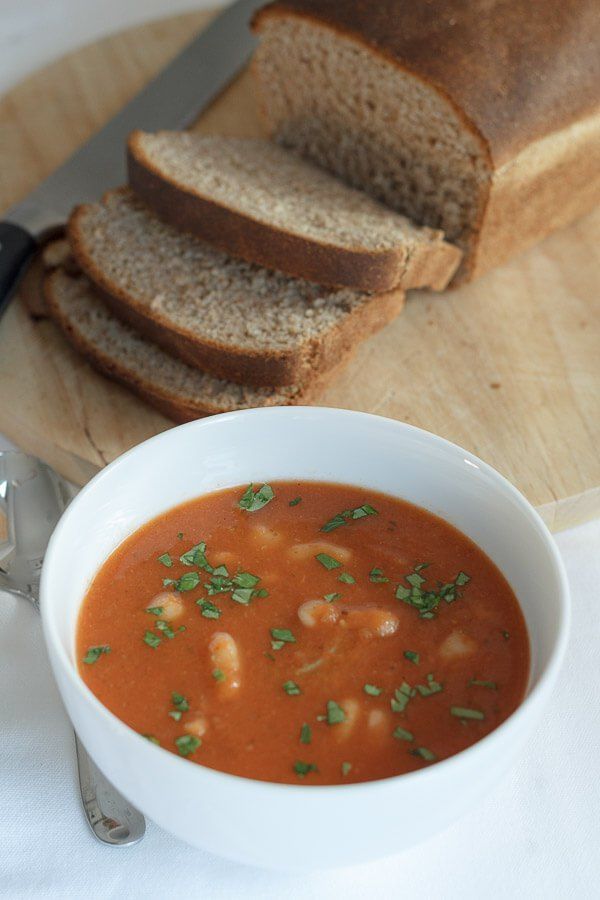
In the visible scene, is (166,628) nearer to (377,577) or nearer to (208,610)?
(208,610)

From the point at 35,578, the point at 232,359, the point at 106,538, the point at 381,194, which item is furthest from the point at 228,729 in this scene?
the point at 381,194

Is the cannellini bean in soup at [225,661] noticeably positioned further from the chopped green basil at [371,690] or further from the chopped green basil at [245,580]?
the chopped green basil at [371,690]

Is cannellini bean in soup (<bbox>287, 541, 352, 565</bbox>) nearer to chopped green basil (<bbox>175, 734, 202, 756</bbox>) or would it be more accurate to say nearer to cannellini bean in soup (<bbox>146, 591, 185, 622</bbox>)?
cannellini bean in soup (<bbox>146, 591, 185, 622</bbox>)

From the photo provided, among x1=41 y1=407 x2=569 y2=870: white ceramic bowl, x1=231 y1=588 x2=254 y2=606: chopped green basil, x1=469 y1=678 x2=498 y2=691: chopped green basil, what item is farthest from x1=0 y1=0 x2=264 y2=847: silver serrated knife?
x1=469 y1=678 x2=498 y2=691: chopped green basil

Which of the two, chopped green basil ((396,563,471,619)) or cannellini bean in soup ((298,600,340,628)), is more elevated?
cannellini bean in soup ((298,600,340,628))

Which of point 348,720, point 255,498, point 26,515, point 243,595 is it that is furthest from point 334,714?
point 26,515

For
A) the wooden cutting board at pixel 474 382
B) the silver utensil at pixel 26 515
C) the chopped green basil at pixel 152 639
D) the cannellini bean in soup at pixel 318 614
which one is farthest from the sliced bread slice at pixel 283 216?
the chopped green basil at pixel 152 639
